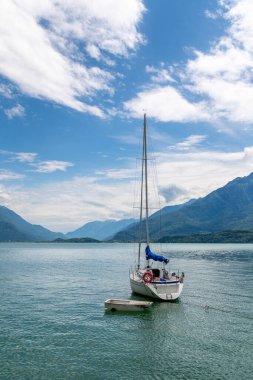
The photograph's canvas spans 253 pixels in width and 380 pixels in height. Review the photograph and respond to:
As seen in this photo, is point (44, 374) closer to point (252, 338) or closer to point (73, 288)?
point (252, 338)

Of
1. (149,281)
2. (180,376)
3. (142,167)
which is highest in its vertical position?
(142,167)

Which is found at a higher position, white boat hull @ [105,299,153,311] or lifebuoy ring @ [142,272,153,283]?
lifebuoy ring @ [142,272,153,283]

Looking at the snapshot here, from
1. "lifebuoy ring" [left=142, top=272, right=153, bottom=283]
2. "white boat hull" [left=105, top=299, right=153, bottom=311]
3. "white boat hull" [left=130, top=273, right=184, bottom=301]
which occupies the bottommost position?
"white boat hull" [left=105, top=299, right=153, bottom=311]

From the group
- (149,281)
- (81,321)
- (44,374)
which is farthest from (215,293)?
(44,374)

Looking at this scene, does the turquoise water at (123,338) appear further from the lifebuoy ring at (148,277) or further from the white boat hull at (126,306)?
the lifebuoy ring at (148,277)

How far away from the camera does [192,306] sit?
163ft

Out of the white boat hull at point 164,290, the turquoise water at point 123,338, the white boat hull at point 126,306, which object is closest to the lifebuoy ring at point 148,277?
the white boat hull at point 164,290

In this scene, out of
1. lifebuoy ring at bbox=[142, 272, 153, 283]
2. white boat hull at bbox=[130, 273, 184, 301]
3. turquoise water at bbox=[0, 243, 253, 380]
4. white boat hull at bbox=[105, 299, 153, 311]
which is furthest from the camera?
lifebuoy ring at bbox=[142, 272, 153, 283]

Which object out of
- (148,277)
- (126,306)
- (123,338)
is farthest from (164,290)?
(123,338)

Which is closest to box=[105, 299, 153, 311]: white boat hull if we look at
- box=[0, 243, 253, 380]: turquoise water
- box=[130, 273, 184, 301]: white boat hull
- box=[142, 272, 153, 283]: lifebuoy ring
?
box=[0, 243, 253, 380]: turquoise water

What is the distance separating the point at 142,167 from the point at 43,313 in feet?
95.9

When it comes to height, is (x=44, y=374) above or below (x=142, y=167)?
below

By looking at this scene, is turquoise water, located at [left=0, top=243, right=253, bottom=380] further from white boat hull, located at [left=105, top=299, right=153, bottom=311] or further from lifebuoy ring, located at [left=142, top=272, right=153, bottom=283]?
lifebuoy ring, located at [left=142, top=272, right=153, bottom=283]

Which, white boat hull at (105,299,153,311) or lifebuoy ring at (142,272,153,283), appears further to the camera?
lifebuoy ring at (142,272,153,283)
